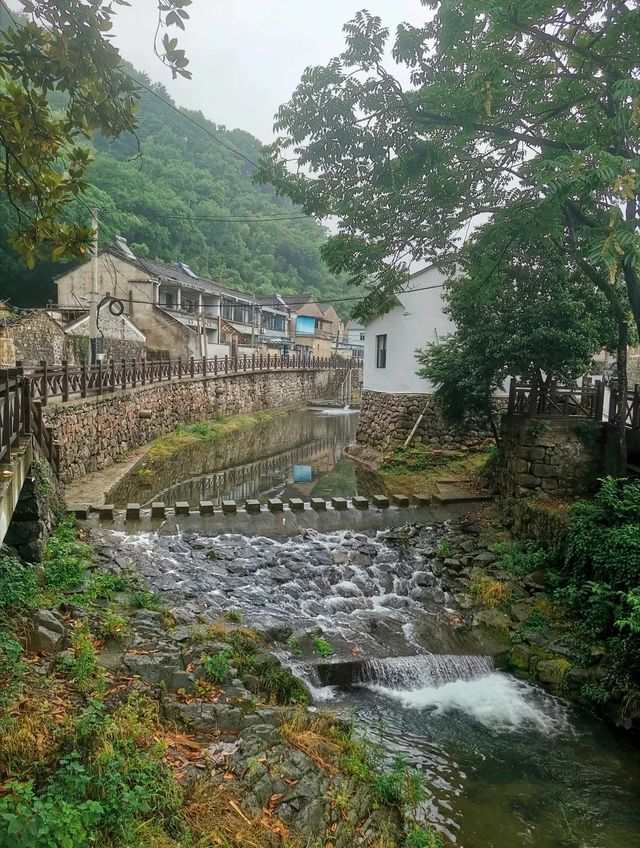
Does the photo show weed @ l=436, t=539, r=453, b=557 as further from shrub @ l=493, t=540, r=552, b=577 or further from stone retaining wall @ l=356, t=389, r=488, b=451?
stone retaining wall @ l=356, t=389, r=488, b=451

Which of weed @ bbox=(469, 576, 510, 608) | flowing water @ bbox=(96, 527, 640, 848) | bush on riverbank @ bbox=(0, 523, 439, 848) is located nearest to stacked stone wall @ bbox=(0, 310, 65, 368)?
flowing water @ bbox=(96, 527, 640, 848)

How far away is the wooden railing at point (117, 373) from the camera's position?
1523 centimetres

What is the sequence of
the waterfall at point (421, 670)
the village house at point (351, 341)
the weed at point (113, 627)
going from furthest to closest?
the village house at point (351, 341)
the waterfall at point (421, 670)
the weed at point (113, 627)

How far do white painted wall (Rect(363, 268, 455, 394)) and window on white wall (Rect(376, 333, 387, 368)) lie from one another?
0.23m

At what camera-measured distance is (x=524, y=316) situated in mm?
13266

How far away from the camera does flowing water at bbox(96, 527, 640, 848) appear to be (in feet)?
19.5

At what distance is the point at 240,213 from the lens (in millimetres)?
67562

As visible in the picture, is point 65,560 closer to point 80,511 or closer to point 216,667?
point 80,511

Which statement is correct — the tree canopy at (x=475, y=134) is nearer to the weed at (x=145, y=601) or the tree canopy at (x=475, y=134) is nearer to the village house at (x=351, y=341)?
the weed at (x=145, y=601)

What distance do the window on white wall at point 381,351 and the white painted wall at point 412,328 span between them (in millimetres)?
234

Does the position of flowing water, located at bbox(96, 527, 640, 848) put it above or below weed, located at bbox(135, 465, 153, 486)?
below

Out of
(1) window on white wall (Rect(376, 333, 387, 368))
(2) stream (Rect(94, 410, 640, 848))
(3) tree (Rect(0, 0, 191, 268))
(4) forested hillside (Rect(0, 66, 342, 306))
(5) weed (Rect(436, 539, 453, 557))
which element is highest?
(4) forested hillside (Rect(0, 66, 342, 306))

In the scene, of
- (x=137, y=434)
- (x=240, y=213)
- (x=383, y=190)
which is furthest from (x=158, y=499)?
(x=240, y=213)

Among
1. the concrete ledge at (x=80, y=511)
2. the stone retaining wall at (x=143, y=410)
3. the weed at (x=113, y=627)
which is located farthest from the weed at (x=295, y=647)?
the stone retaining wall at (x=143, y=410)
